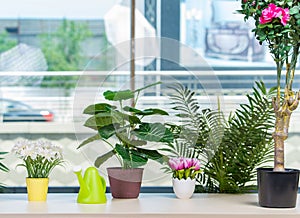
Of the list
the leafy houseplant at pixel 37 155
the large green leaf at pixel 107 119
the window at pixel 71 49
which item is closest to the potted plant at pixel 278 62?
the large green leaf at pixel 107 119

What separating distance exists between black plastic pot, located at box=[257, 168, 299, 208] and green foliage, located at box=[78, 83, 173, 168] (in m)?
0.35

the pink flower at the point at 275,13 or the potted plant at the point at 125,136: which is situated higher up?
the pink flower at the point at 275,13

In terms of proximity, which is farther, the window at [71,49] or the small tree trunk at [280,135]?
the window at [71,49]

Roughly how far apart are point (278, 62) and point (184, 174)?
0.44 m

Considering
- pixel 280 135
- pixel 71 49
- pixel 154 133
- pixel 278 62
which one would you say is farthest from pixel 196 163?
pixel 71 49

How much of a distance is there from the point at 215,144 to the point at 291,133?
67 cm

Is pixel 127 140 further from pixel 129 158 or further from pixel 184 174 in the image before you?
pixel 184 174

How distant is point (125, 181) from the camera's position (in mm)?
2135

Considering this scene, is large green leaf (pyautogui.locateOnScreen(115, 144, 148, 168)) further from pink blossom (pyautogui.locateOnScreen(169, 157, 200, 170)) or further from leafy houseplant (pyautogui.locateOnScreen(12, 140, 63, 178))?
leafy houseplant (pyautogui.locateOnScreen(12, 140, 63, 178))

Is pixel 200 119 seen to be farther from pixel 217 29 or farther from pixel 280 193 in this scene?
pixel 217 29

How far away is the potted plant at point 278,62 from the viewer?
77.2 inches

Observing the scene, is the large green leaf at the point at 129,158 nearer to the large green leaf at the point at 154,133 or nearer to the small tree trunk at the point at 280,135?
the large green leaf at the point at 154,133

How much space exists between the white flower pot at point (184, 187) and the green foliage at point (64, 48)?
1.42 m

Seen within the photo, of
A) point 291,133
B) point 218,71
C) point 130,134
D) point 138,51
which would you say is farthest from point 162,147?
point 218,71
